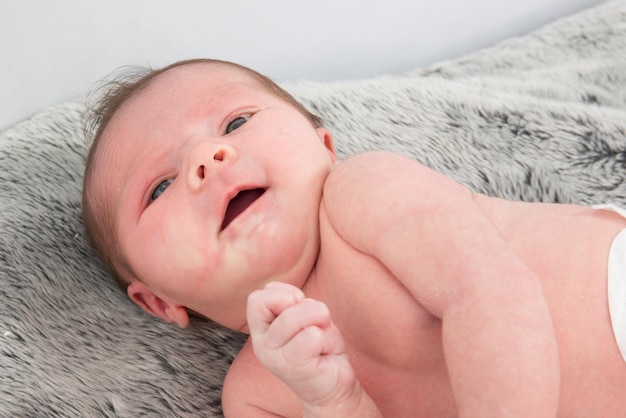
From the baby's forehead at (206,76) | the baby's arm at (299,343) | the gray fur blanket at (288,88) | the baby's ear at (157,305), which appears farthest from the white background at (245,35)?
the baby's arm at (299,343)

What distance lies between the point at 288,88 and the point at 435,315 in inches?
30.2

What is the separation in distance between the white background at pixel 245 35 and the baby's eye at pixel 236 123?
56 cm

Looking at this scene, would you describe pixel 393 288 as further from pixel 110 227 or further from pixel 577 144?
pixel 577 144

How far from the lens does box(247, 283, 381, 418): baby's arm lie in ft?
2.83

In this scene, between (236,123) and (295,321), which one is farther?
(236,123)

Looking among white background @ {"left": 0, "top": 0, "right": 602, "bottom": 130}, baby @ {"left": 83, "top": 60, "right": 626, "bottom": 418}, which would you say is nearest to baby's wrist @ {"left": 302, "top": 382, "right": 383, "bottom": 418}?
baby @ {"left": 83, "top": 60, "right": 626, "bottom": 418}

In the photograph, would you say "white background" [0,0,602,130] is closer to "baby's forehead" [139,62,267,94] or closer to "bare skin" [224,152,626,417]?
"baby's forehead" [139,62,267,94]

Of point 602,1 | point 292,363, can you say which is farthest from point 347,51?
point 292,363

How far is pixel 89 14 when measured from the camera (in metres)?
1.58

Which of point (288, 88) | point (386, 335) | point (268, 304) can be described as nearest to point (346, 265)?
point (386, 335)

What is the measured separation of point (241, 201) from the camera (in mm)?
1108

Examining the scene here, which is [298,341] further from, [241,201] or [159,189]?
[159,189]

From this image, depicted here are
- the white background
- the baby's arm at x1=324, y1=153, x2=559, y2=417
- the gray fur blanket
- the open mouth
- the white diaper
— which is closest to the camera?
the baby's arm at x1=324, y1=153, x2=559, y2=417

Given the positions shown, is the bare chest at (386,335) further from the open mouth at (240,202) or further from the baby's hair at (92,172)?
the baby's hair at (92,172)
